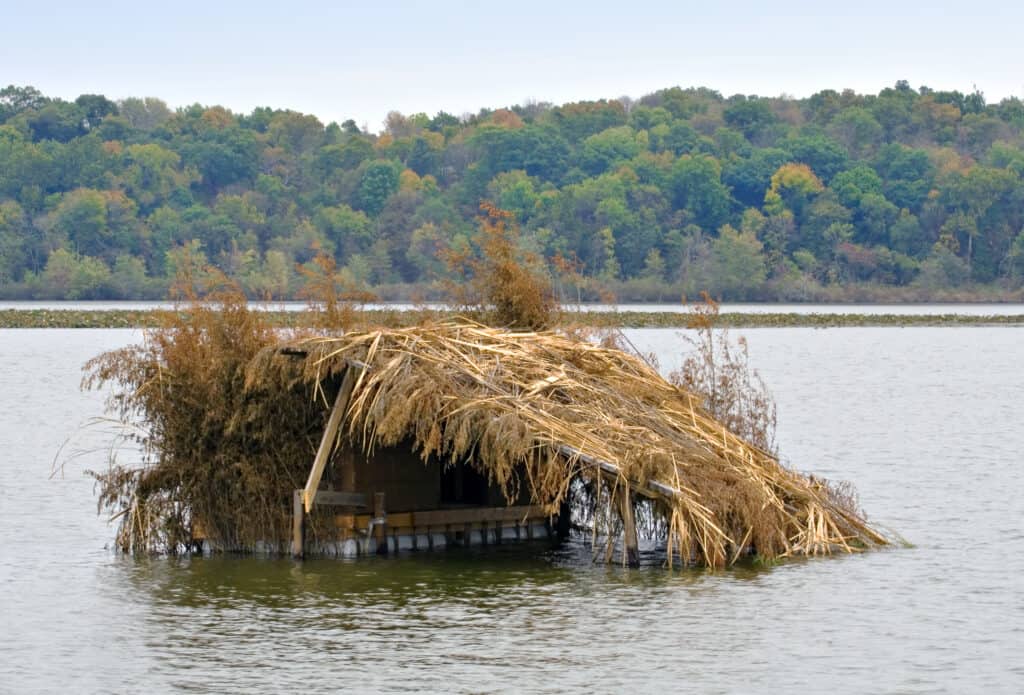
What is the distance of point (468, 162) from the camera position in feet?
602

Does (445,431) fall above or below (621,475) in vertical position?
above

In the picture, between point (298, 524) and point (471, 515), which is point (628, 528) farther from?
point (298, 524)

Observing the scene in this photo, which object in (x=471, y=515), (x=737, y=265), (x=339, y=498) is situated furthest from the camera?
(x=737, y=265)

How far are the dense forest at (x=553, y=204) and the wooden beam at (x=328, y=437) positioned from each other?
116 m

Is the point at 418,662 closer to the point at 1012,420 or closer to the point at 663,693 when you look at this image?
the point at 663,693

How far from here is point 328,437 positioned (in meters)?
25.3

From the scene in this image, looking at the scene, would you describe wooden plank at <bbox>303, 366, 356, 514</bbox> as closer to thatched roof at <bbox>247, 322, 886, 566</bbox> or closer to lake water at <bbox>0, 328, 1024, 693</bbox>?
thatched roof at <bbox>247, 322, 886, 566</bbox>

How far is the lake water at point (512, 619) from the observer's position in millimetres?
20125

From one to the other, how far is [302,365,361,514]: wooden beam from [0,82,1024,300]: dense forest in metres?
116

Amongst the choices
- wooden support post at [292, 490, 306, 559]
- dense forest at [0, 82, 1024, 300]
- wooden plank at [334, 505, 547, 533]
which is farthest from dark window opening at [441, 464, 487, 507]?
dense forest at [0, 82, 1024, 300]

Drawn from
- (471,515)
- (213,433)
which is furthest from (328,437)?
(471,515)

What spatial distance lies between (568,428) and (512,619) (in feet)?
10.7

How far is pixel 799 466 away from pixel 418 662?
2253cm

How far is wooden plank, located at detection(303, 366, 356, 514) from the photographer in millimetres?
25177
